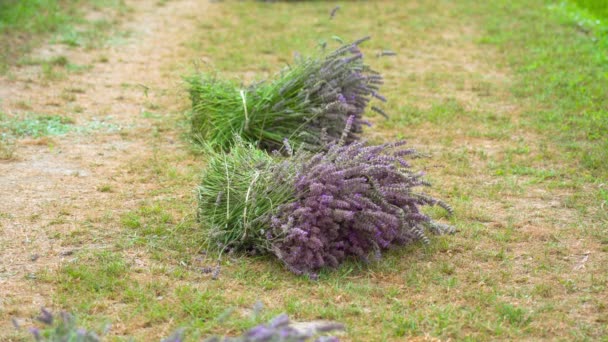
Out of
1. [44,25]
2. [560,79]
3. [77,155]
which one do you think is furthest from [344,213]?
[44,25]

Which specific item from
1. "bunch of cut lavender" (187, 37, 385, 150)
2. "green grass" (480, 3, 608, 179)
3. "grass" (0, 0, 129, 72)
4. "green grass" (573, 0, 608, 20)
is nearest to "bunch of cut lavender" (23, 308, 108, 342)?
"bunch of cut lavender" (187, 37, 385, 150)

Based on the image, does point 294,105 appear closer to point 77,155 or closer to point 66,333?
point 77,155

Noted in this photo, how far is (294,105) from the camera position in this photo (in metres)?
5.69

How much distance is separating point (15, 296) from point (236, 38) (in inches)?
250

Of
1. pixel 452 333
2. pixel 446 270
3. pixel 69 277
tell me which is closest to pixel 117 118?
pixel 69 277

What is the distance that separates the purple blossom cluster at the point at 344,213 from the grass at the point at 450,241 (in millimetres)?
113

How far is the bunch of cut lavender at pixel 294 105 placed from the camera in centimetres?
561

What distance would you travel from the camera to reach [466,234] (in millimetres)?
4527

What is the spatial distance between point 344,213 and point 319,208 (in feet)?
0.43

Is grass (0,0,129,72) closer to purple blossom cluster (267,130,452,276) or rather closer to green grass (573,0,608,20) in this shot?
purple blossom cluster (267,130,452,276)

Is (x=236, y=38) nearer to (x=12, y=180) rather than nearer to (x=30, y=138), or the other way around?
(x=30, y=138)

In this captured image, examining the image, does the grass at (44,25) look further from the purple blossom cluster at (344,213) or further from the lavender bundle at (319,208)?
the purple blossom cluster at (344,213)

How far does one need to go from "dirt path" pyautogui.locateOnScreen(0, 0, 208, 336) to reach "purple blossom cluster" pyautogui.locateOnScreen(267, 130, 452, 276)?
3.50 ft

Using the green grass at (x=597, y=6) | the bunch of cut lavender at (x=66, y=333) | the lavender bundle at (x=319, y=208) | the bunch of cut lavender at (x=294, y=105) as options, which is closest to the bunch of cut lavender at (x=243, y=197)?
the lavender bundle at (x=319, y=208)
